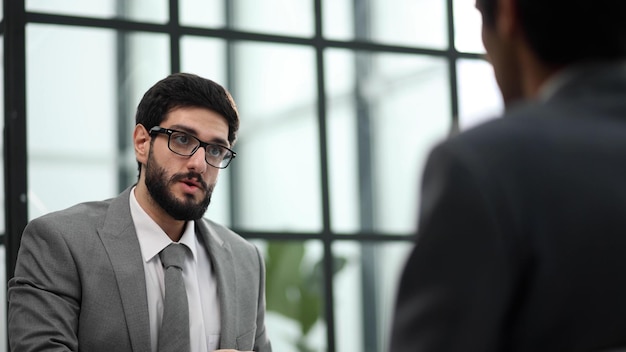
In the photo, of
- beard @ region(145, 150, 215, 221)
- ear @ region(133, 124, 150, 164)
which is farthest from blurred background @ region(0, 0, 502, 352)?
beard @ region(145, 150, 215, 221)

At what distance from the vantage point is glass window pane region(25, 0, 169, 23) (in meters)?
3.77

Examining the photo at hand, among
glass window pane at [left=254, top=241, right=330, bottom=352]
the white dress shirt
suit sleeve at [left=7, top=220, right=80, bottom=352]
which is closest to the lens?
suit sleeve at [left=7, top=220, right=80, bottom=352]

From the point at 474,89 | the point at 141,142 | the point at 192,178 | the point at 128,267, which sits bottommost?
the point at 128,267

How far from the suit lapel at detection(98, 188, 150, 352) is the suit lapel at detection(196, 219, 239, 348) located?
23 cm

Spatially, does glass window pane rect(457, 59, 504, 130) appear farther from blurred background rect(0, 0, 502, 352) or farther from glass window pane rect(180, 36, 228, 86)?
glass window pane rect(180, 36, 228, 86)

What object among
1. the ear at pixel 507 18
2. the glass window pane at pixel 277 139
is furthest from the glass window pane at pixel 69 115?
the ear at pixel 507 18

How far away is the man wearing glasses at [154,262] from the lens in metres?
2.59

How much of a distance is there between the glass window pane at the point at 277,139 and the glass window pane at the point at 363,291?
0.23 m

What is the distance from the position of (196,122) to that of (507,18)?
2030 millimetres

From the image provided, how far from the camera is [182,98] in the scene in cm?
283

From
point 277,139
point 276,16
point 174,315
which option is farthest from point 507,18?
point 276,16

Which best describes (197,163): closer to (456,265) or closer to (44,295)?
(44,295)

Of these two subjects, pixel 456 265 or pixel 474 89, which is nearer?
pixel 456 265

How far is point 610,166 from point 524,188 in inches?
3.1
